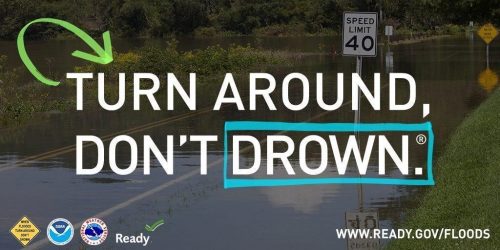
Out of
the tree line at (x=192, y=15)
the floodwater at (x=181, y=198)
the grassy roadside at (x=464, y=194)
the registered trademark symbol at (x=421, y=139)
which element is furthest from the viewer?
the tree line at (x=192, y=15)

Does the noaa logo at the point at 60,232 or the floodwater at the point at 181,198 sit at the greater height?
the noaa logo at the point at 60,232

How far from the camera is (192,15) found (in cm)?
15350

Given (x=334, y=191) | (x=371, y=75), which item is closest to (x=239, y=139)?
(x=334, y=191)

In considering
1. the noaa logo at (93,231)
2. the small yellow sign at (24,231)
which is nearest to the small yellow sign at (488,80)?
the noaa logo at (93,231)

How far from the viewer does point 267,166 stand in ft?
59.0

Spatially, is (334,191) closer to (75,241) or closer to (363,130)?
(75,241)

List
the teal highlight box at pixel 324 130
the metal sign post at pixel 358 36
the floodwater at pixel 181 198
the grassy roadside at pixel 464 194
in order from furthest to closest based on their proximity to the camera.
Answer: the teal highlight box at pixel 324 130, the metal sign post at pixel 358 36, the floodwater at pixel 181 198, the grassy roadside at pixel 464 194

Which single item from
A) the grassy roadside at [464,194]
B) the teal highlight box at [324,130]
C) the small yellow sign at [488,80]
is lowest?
the small yellow sign at [488,80]

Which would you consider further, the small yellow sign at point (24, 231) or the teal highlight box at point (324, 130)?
the teal highlight box at point (324, 130)

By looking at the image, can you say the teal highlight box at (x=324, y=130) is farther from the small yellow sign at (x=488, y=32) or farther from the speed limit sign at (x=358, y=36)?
the small yellow sign at (x=488, y=32)

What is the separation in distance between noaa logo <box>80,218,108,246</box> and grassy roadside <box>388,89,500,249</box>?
129 inches

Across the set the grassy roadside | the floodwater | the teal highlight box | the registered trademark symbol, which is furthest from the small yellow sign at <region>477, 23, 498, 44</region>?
the grassy roadside

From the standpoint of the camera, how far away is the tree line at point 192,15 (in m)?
131

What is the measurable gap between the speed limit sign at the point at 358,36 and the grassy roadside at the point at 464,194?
2.21 m
